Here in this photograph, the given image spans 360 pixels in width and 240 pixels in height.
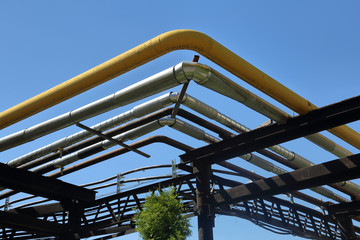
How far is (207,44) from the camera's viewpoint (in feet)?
27.3

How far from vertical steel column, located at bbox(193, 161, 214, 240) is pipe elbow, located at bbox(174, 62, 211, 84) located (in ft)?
16.6

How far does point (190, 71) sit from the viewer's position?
8.61 m

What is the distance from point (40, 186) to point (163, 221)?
22.9 ft

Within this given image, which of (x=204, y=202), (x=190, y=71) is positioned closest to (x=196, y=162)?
(x=204, y=202)

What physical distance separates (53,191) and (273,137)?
9.12 metres

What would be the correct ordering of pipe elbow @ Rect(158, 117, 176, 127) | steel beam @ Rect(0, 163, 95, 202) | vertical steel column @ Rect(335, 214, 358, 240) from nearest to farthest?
pipe elbow @ Rect(158, 117, 176, 127) → steel beam @ Rect(0, 163, 95, 202) → vertical steel column @ Rect(335, 214, 358, 240)

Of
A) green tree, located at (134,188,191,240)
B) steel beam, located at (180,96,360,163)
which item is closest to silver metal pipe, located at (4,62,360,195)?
steel beam, located at (180,96,360,163)

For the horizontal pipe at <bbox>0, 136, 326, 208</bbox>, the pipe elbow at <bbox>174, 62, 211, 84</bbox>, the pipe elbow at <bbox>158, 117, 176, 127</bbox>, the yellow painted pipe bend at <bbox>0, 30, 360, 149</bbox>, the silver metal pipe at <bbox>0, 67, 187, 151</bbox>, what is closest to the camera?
the yellow painted pipe bend at <bbox>0, 30, 360, 149</bbox>

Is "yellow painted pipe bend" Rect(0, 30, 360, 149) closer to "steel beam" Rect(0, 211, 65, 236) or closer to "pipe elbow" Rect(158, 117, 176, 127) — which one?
"pipe elbow" Rect(158, 117, 176, 127)

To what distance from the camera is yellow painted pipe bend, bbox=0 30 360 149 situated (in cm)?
823

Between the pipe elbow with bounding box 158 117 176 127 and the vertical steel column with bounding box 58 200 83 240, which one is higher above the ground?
the pipe elbow with bounding box 158 117 176 127

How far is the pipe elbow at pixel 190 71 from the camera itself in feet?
28.2

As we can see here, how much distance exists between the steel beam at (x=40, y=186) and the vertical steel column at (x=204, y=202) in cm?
592

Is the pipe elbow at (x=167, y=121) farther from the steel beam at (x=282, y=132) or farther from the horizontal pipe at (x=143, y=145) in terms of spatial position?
the steel beam at (x=282, y=132)
